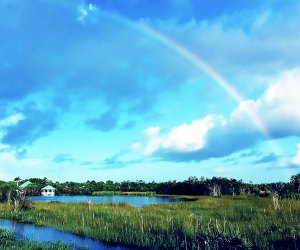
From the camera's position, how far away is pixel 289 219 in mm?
25500

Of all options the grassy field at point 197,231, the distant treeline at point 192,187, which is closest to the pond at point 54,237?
the grassy field at point 197,231

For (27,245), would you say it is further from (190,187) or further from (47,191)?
(47,191)

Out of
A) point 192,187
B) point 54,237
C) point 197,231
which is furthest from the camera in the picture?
point 192,187

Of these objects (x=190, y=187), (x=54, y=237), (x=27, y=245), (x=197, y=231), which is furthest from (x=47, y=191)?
(x=197, y=231)

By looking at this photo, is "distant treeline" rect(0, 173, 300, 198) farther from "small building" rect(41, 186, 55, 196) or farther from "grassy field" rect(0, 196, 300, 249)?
"grassy field" rect(0, 196, 300, 249)

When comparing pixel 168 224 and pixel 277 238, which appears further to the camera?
pixel 168 224

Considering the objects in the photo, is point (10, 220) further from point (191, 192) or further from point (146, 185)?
point (146, 185)

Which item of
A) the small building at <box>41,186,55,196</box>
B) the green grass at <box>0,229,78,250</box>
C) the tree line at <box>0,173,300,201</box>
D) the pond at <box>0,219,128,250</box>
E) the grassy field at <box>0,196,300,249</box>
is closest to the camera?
the green grass at <box>0,229,78,250</box>

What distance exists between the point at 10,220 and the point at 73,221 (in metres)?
9.74

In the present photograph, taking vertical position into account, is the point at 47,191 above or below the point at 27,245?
above

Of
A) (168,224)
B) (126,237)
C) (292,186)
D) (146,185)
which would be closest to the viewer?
(126,237)

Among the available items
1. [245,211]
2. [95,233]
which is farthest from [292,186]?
[95,233]

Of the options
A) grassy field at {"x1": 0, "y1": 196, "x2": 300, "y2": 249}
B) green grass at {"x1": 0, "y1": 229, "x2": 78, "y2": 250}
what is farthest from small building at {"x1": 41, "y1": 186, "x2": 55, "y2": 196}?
green grass at {"x1": 0, "y1": 229, "x2": 78, "y2": 250}

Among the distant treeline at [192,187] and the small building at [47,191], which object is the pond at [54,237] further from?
the small building at [47,191]
